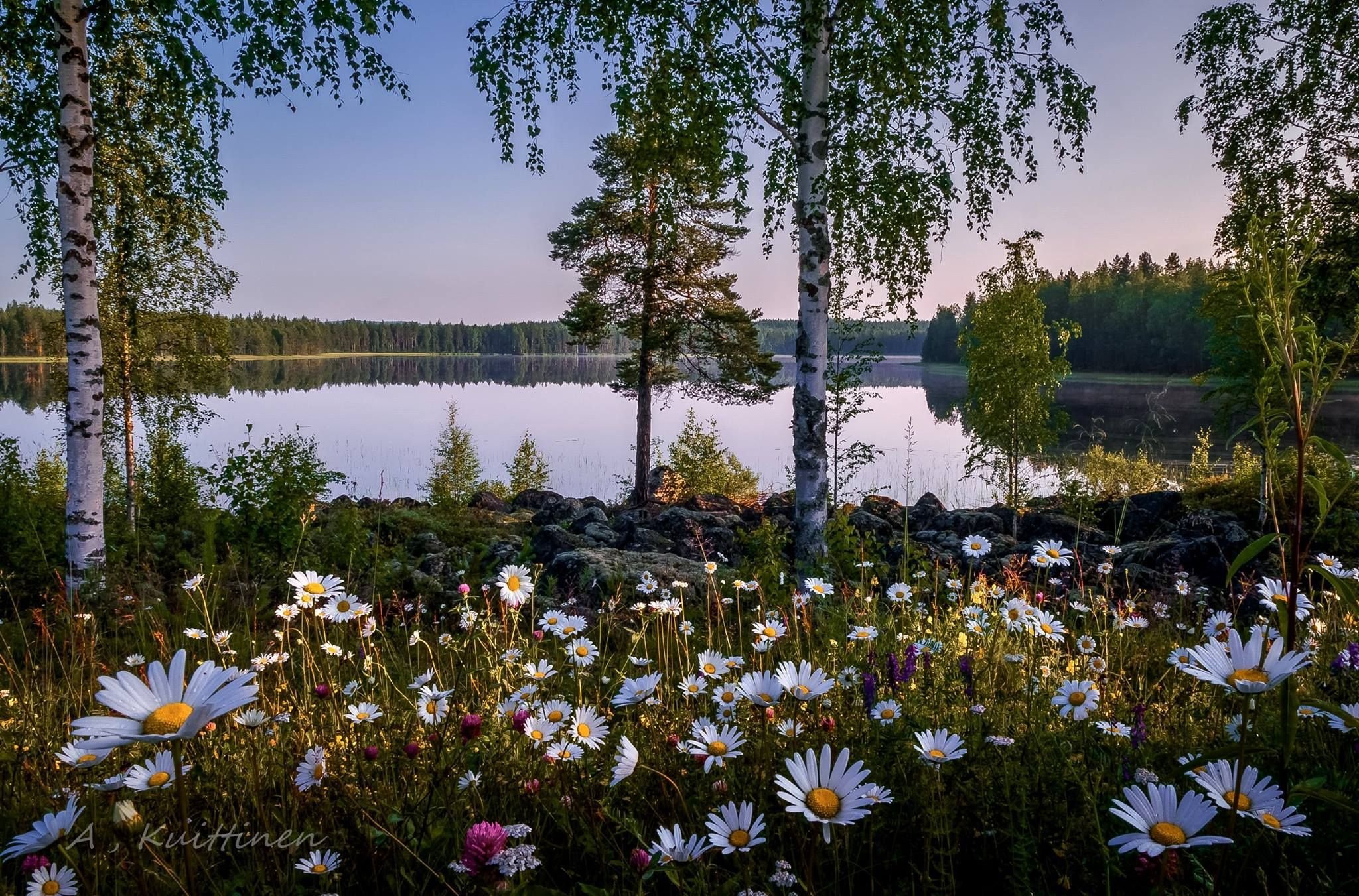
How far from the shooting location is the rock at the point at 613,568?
6.01 metres

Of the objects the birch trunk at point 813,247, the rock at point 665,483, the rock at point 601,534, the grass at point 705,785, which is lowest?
the rock at point 665,483

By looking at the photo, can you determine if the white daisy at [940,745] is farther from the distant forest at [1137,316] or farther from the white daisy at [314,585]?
the distant forest at [1137,316]

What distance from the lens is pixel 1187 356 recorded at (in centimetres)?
5456

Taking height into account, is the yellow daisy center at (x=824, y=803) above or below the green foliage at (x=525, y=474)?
above

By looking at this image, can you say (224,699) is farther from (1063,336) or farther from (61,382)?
(61,382)

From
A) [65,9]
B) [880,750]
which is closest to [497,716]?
[880,750]

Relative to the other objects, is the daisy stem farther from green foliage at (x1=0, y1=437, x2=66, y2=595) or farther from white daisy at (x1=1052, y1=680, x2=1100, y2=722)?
green foliage at (x1=0, y1=437, x2=66, y2=595)

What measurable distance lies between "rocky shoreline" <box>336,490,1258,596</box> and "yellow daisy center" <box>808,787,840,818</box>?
12.2ft

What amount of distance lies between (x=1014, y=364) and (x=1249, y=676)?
11282 mm

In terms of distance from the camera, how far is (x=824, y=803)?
1121 millimetres

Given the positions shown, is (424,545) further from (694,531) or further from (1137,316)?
(1137,316)

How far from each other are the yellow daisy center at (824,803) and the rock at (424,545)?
725cm

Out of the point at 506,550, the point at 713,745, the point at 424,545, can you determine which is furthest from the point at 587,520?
the point at 713,745

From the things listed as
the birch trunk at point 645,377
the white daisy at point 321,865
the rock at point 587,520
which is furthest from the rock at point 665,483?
the white daisy at point 321,865
